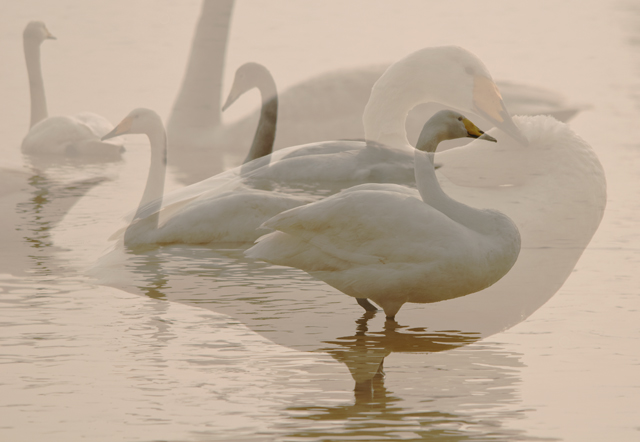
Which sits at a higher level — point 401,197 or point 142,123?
point 142,123

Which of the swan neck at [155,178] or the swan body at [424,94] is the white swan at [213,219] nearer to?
the swan neck at [155,178]

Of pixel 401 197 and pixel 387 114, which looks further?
pixel 387 114

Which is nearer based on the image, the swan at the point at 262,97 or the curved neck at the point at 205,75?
the swan at the point at 262,97

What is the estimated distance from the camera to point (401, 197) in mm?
3674

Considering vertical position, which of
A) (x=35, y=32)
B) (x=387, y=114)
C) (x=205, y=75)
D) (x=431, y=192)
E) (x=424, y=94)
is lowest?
(x=431, y=192)

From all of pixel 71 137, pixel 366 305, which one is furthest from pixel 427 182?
pixel 71 137

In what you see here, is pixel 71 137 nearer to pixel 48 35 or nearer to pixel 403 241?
pixel 48 35

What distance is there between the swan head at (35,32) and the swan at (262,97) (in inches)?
158

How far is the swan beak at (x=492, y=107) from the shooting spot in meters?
5.23

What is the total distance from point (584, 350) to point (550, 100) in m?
5.86

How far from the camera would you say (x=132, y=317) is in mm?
3836

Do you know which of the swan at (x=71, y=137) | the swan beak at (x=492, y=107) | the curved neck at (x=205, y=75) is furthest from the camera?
the curved neck at (x=205, y=75)

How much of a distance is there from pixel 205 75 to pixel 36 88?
153 centimetres

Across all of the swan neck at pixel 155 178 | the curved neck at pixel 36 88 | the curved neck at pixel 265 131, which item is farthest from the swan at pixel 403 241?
the curved neck at pixel 36 88
